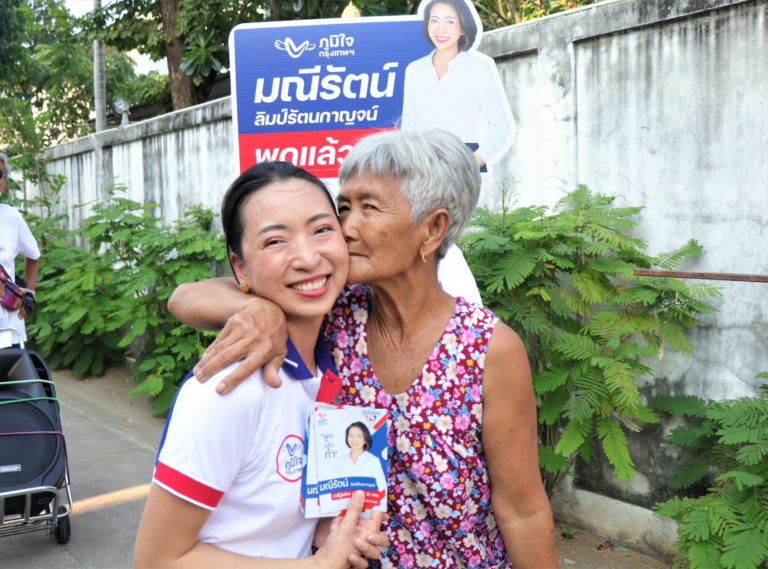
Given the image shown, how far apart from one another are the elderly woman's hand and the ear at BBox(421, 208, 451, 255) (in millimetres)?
371

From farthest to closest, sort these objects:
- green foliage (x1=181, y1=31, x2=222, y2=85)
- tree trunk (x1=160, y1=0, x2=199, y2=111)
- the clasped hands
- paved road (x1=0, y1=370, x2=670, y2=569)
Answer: tree trunk (x1=160, y1=0, x2=199, y2=111)
green foliage (x1=181, y1=31, x2=222, y2=85)
paved road (x1=0, y1=370, x2=670, y2=569)
the clasped hands

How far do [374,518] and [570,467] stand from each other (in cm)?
294

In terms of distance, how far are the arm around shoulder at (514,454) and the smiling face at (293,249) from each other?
0.39 meters

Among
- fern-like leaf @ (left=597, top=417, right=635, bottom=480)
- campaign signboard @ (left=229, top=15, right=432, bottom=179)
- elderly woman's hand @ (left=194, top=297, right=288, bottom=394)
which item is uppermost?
campaign signboard @ (left=229, top=15, right=432, bottom=179)

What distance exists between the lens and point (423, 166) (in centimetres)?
174

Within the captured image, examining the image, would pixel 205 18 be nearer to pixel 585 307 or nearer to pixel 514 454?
pixel 585 307

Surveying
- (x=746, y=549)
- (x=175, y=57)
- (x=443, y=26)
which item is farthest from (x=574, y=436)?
(x=175, y=57)

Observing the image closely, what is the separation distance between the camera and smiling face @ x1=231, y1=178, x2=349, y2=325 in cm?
168

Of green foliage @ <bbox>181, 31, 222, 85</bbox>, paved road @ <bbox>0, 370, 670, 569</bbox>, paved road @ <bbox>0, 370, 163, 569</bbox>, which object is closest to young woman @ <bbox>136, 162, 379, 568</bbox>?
paved road @ <bbox>0, 370, 670, 569</bbox>

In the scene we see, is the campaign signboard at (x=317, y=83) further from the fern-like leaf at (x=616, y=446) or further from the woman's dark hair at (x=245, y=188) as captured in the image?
the woman's dark hair at (x=245, y=188)

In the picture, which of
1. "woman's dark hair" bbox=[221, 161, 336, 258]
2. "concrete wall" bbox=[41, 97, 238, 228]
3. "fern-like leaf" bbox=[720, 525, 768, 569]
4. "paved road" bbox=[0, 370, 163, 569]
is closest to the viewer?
"woman's dark hair" bbox=[221, 161, 336, 258]

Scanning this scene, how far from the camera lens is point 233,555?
1568mm

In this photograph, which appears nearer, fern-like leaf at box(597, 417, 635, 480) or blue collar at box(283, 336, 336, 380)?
blue collar at box(283, 336, 336, 380)

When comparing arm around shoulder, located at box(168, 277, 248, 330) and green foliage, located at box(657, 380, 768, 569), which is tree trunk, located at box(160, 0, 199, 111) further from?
arm around shoulder, located at box(168, 277, 248, 330)
